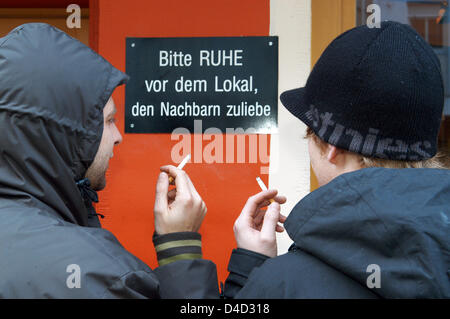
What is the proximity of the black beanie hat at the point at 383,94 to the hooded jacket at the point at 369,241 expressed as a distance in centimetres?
11

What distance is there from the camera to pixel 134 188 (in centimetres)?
180

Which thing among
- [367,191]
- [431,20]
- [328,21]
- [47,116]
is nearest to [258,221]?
[367,191]

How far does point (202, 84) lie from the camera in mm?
1793

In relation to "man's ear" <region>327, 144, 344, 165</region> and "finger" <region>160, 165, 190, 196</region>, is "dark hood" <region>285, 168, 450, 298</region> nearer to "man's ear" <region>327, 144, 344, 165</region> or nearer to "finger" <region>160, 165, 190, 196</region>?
→ "man's ear" <region>327, 144, 344, 165</region>

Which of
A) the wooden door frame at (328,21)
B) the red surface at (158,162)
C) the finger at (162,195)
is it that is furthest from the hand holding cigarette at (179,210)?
the wooden door frame at (328,21)

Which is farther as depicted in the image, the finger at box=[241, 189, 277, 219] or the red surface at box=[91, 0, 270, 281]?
the red surface at box=[91, 0, 270, 281]

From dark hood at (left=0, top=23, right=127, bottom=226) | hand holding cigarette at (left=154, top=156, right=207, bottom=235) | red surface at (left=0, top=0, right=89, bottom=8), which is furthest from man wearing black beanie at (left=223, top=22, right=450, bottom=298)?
red surface at (left=0, top=0, right=89, bottom=8)

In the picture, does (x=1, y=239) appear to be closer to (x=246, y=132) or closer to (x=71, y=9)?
(x=246, y=132)

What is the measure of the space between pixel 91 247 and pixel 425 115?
722mm

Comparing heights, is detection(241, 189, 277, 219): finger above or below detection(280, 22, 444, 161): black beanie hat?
below

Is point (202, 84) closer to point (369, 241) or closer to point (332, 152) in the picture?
point (332, 152)

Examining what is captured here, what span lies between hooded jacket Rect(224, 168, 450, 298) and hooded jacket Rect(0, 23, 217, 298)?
0.23 metres

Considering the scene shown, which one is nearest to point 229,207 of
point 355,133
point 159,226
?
point 159,226

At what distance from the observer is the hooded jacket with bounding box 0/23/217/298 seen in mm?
801
